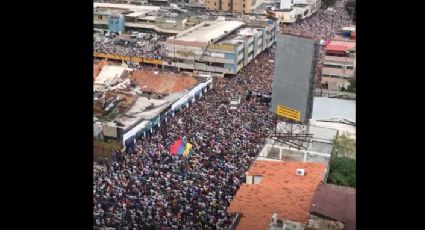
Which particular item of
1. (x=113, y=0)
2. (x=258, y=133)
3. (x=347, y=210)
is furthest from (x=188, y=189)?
(x=113, y=0)

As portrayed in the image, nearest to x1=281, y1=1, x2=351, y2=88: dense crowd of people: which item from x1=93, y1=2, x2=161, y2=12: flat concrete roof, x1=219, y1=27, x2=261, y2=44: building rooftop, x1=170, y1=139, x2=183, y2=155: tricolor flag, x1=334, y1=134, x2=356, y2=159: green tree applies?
x1=219, y1=27, x2=261, y2=44: building rooftop

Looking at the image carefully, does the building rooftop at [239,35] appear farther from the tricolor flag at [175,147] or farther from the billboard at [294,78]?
the tricolor flag at [175,147]

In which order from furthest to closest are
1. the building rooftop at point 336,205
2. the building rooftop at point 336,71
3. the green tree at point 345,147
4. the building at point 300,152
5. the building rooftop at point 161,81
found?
1. the building rooftop at point 336,71
2. the building rooftop at point 161,81
3. the green tree at point 345,147
4. the building at point 300,152
5. the building rooftop at point 336,205

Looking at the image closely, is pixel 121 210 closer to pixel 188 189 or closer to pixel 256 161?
pixel 188 189

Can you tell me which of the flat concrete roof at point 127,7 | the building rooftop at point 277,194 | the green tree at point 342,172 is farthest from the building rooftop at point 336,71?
the flat concrete roof at point 127,7

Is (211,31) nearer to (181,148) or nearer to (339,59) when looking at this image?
(339,59)

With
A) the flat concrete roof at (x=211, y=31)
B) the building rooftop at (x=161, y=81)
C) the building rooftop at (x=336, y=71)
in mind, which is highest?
the flat concrete roof at (x=211, y=31)

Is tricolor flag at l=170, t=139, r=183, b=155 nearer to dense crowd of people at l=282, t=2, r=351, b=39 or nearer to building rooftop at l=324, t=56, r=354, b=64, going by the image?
building rooftop at l=324, t=56, r=354, b=64
